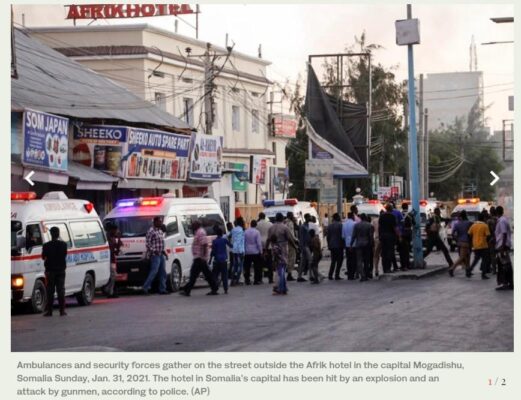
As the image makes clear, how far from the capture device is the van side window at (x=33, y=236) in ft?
69.4

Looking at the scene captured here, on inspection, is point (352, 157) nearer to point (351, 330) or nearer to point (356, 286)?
point (356, 286)

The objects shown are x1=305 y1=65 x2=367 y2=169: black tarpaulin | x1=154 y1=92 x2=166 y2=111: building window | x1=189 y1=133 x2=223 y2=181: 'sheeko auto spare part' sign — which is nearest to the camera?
x1=189 y1=133 x2=223 y2=181: 'sheeko auto spare part' sign

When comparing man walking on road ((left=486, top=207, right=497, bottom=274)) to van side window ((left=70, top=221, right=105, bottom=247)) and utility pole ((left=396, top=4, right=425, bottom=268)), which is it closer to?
utility pole ((left=396, top=4, right=425, bottom=268))

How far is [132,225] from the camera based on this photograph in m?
27.0

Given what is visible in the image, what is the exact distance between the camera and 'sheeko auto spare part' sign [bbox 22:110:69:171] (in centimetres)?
2746

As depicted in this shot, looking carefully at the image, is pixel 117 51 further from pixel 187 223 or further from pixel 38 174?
pixel 187 223

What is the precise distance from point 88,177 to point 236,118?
20.5 m

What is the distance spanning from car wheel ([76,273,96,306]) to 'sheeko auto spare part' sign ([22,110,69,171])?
4872mm

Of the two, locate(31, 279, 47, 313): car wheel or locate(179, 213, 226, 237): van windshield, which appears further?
locate(179, 213, 226, 237): van windshield

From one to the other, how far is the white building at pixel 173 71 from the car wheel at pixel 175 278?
14869 mm

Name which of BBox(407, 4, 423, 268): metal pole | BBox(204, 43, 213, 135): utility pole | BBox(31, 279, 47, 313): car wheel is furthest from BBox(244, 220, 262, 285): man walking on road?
BBox(204, 43, 213, 135): utility pole

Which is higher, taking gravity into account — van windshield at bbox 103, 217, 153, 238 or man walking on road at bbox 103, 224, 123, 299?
van windshield at bbox 103, 217, 153, 238

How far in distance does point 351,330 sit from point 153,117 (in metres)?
24.1
